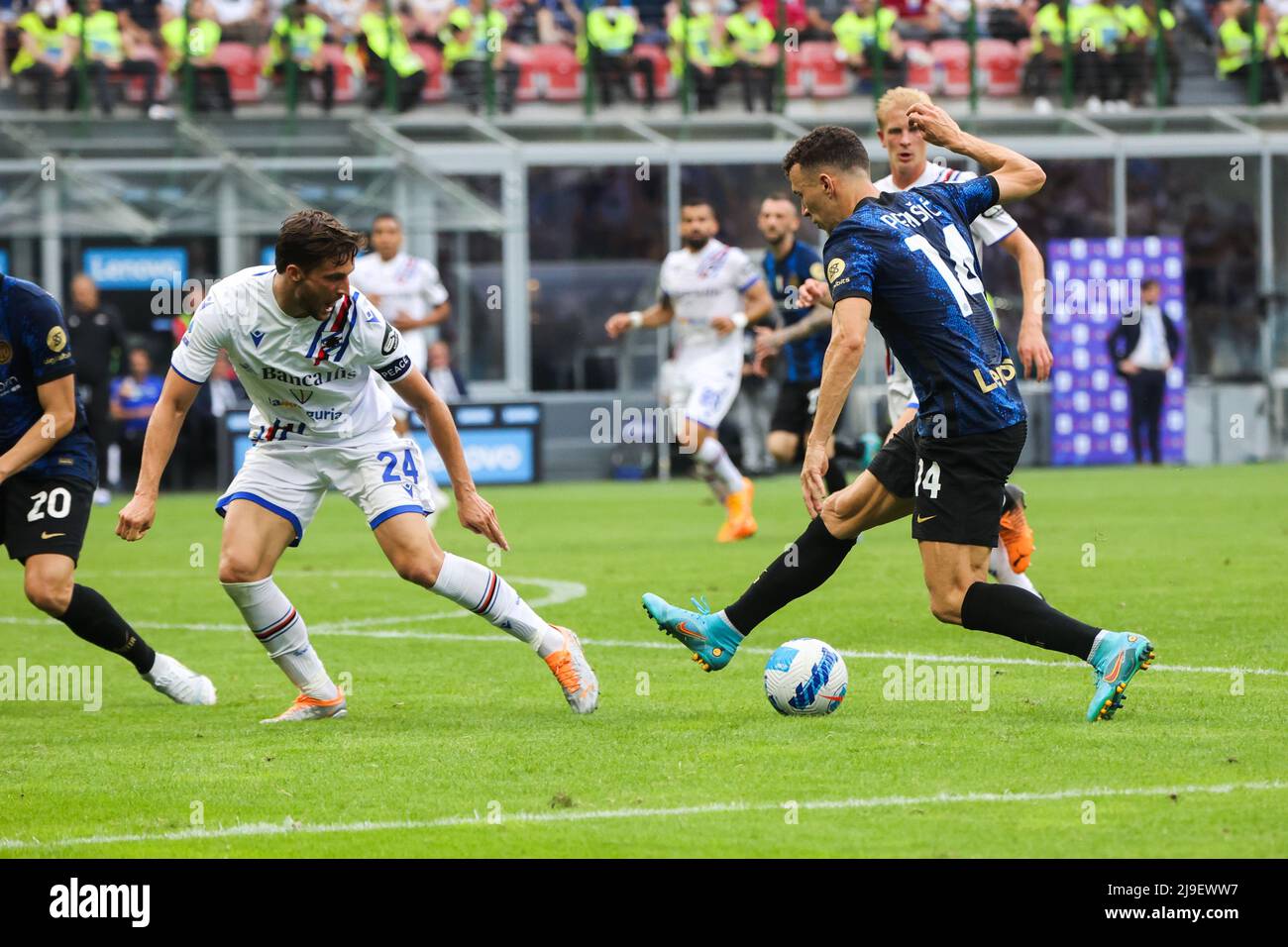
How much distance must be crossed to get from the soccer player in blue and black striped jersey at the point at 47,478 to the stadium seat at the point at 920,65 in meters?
22.1

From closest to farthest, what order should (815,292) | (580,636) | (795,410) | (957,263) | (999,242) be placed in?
1. (957,263)
2. (999,242)
3. (580,636)
4. (815,292)
5. (795,410)

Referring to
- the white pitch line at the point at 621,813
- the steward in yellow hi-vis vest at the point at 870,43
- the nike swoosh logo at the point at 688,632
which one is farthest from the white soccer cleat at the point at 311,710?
the steward in yellow hi-vis vest at the point at 870,43

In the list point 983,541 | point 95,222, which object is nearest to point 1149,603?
point 983,541

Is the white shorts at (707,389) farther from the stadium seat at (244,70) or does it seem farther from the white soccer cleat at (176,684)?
the stadium seat at (244,70)

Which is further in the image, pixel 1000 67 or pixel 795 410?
pixel 1000 67

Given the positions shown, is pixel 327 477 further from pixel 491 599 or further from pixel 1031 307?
pixel 1031 307

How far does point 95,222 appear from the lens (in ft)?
78.1

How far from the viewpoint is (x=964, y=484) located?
6543 mm

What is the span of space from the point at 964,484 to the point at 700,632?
1272mm

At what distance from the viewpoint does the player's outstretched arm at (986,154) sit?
6.77m

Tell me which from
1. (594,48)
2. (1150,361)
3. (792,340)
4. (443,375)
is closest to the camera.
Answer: (792,340)

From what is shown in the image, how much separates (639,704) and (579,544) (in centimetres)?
710

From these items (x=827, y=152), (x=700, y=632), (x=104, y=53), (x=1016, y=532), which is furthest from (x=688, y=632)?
(x=104, y=53)
